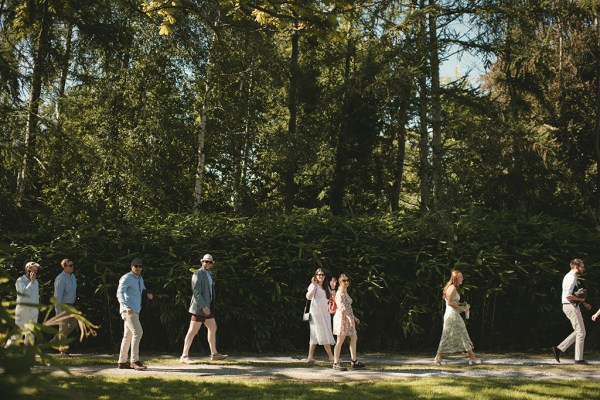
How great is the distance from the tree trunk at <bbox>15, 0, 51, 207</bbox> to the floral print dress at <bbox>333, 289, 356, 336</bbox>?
7.02 metres

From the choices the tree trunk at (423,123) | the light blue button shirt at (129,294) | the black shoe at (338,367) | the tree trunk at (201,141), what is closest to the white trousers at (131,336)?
the light blue button shirt at (129,294)

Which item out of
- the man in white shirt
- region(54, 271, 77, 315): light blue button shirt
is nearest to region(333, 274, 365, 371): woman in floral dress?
the man in white shirt

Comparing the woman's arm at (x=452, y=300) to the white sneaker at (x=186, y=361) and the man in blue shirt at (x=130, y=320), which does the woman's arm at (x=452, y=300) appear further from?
the man in blue shirt at (x=130, y=320)

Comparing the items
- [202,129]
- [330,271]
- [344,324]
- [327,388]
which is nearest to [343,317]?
[344,324]

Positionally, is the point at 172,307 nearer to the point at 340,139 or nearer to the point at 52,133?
the point at 52,133

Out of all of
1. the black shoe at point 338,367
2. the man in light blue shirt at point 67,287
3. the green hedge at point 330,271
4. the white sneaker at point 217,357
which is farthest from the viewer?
the green hedge at point 330,271

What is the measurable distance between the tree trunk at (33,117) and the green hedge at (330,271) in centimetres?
146

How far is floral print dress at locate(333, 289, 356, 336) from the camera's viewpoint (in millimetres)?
13422

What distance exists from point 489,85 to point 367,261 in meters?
18.0

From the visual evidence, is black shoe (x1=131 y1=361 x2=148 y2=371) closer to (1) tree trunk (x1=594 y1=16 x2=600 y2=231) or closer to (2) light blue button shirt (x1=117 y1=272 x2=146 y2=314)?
(2) light blue button shirt (x1=117 y1=272 x2=146 y2=314)

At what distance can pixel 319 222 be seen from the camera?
16.8 metres

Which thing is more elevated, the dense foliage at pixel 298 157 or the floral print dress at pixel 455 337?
the dense foliage at pixel 298 157

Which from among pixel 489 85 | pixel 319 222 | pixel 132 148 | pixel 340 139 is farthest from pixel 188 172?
pixel 489 85

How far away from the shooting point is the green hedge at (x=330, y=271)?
15.9 metres
